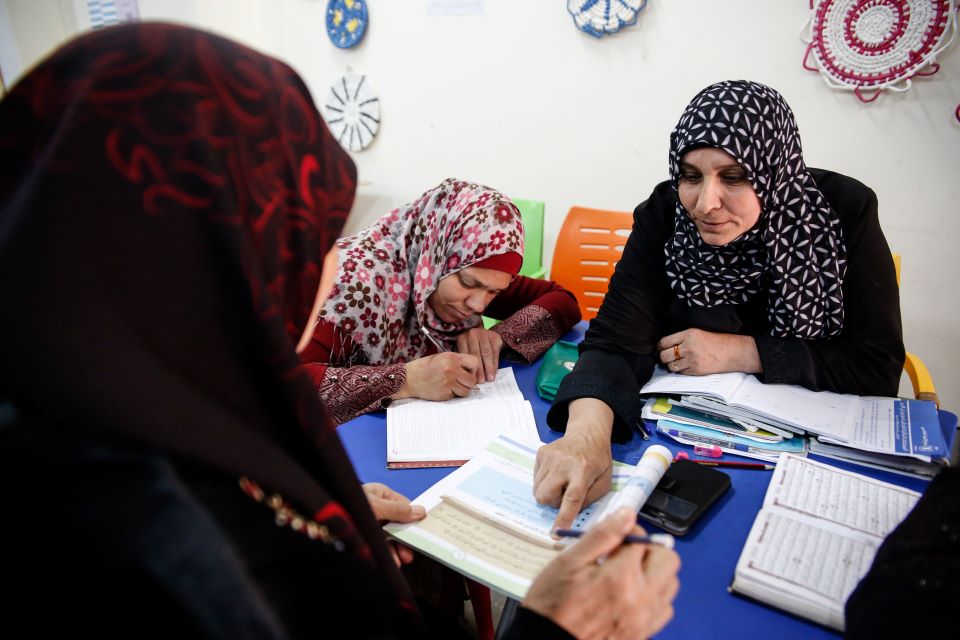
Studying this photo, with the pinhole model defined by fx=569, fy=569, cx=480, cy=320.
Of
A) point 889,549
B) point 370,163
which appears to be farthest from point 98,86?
point 370,163

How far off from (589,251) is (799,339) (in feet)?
3.76

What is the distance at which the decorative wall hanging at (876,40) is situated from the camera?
6.45 ft

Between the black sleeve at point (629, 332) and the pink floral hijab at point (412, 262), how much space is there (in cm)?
29

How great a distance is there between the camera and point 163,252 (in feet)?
1.41

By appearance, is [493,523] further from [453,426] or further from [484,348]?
[484,348]

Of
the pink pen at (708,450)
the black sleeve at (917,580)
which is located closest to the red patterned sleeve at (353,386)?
the pink pen at (708,450)

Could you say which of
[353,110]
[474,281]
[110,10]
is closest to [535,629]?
[474,281]

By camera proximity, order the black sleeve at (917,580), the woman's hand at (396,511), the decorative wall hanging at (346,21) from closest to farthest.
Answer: the black sleeve at (917,580), the woman's hand at (396,511), the decorative wall hanging at (346,21)

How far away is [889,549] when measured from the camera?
2.16ft

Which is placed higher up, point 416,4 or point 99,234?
point 416,4

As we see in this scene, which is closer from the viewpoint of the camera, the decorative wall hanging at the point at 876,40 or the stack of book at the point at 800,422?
the stack of book at the point at 800,422

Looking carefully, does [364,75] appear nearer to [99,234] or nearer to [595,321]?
[595,321]

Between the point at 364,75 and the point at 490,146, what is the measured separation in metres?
0.91

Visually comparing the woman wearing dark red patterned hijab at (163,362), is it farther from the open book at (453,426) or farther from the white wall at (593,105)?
the white wall at (593,105)
